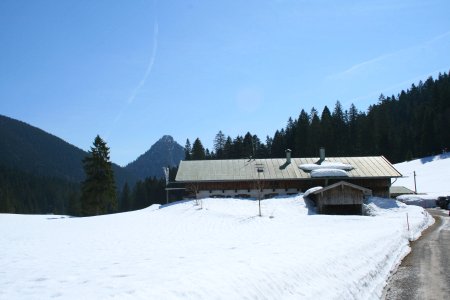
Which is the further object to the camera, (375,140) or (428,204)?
(375,140)

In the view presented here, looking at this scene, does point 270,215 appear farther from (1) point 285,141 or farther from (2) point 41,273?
(1) point 285,141

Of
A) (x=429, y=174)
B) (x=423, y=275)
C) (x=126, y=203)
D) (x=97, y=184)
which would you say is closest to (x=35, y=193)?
(x=126, y=203)

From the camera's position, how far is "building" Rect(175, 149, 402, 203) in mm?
49531

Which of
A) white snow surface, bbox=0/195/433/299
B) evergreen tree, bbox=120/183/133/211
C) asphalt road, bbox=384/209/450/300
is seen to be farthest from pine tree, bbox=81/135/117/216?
evergreen tree, bbox=120/183/133/211

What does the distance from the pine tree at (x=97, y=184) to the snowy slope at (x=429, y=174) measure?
48450mm

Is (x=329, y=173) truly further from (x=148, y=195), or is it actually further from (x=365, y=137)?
(x=148, y=195)

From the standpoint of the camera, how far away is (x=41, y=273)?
11.0m

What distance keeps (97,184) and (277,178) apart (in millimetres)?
21180

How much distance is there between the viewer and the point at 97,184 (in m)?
50.9

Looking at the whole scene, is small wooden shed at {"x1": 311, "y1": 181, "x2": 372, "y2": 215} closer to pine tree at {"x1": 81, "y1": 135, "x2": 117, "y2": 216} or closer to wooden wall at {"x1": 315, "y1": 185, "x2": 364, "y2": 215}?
wooden wall at {"x1": 315, "y1": 185, "x2": 364, "y2": 215}

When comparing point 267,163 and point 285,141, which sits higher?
point 285,141

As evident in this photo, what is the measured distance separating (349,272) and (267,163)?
41.6m

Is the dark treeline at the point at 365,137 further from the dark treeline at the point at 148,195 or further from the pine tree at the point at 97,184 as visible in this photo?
the pine tree at the point at 97,184

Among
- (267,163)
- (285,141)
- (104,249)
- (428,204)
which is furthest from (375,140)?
(104,249)
